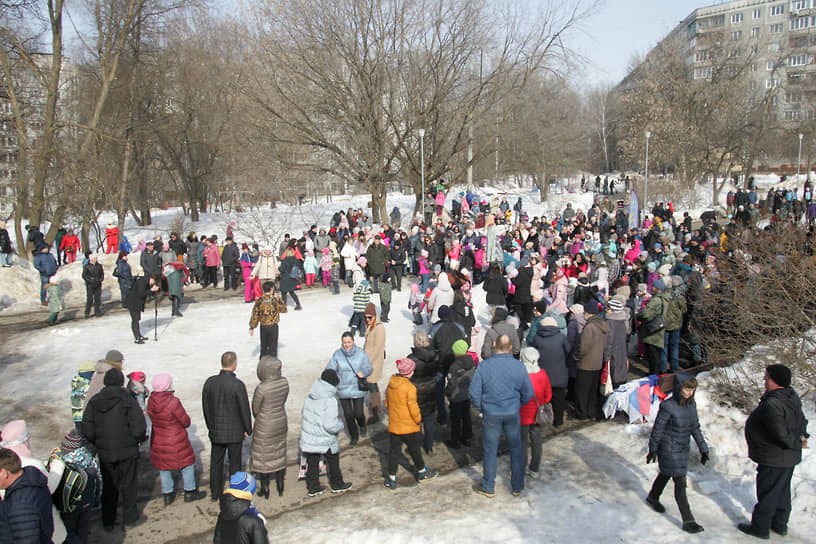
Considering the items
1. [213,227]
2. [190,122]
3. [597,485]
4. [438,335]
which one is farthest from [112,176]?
[597,485]

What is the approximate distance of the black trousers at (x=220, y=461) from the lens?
612 centimetres

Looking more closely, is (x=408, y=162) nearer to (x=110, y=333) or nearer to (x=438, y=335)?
(x=110, y=333)

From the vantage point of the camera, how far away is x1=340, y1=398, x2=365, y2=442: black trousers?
7250mm

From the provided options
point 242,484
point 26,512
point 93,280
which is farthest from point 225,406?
point 93,280

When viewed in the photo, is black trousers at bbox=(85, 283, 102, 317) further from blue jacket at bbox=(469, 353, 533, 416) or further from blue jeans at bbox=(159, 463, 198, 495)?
blue jacket at bbox=(469, 353, 533, 416)

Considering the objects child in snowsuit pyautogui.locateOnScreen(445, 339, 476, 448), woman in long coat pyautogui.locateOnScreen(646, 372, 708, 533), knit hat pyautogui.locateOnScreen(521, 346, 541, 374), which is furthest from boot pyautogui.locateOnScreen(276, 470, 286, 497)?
woman in long coat pyautogui.locateOnScreen(646, 372, 708, 533)

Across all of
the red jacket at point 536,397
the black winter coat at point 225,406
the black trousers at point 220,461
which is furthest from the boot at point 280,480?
the red jacket at point 536,397

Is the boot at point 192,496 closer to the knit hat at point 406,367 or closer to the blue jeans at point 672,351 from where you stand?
the knit hat at point 406,367

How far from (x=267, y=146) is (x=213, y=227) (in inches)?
190

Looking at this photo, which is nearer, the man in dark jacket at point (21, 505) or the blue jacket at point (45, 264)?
the man in dark jacket at point (21, 505)

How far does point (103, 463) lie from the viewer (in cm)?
568

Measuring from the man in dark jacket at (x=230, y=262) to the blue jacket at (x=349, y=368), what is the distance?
10.3 m

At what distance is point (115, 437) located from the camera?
562 centimetres

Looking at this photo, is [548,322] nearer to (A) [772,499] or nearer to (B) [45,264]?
(A) [772,499]
